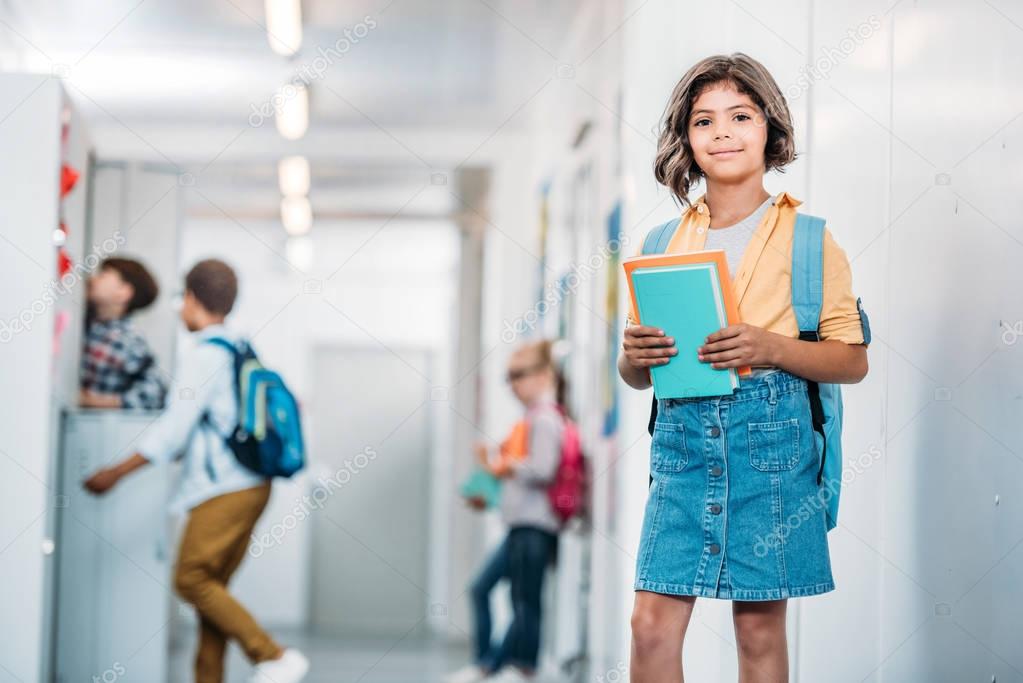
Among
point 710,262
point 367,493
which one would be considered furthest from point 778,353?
point 367,493

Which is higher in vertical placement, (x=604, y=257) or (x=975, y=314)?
(x=604, y=257)

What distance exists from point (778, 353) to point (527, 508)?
3.05 metres

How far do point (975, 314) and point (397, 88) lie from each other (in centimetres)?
449

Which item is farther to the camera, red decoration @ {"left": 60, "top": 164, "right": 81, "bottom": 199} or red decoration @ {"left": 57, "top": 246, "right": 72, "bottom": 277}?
red decoration @ {"left": 60, "top": 164, "right": 81, "bottom": 199}

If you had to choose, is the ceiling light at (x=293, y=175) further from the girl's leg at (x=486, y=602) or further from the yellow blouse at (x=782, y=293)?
the yellow blouse at (x=782, y=293)

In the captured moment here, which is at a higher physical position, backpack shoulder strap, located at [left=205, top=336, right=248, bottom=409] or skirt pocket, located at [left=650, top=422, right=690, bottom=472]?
backpack shoulder strap, located at [left=205, top=336, right=248, bottom=409]

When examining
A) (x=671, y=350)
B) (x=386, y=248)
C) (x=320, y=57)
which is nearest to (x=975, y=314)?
(x=671, y=350)

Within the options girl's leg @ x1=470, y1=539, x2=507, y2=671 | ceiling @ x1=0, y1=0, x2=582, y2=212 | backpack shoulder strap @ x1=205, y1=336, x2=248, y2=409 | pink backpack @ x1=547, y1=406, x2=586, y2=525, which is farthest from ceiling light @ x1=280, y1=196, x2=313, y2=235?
backpack shoulder strap @ x1=205, y1=336, x2=248, y2=409

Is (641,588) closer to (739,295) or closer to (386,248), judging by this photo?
(739,295)

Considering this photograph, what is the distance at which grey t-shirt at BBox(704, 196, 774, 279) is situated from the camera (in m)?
1.92

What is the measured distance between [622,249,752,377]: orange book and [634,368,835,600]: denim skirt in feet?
0.24

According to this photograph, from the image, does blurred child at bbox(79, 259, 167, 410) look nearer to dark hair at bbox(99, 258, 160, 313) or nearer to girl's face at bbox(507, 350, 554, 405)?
dark hair at bbox(99, 258, 160, 313)

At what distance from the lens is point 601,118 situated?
466cm

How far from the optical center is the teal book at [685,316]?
1820mm
